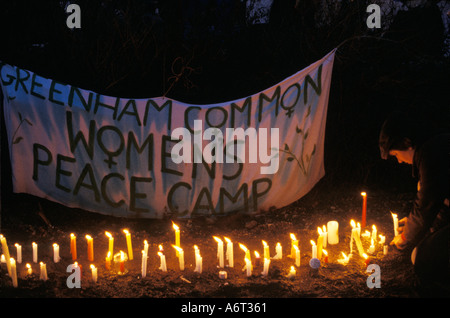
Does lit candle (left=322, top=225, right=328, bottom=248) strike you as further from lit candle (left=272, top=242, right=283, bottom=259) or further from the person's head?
the person's head

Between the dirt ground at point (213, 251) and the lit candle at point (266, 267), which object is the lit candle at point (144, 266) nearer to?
the dirt ground at point (213, 251)

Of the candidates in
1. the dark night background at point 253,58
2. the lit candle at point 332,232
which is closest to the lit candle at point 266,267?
the lit candle at point 332,232

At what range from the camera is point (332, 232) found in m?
4.55

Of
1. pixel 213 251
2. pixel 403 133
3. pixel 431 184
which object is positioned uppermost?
pixel 403 133

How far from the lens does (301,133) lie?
508 cm

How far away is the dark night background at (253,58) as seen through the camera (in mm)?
5574

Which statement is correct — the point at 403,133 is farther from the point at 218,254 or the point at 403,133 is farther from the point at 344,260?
the point at 218,254

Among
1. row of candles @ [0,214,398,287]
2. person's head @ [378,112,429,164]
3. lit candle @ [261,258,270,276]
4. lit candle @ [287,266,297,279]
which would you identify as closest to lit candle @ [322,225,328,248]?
row of candles @ [0,214,398,287]


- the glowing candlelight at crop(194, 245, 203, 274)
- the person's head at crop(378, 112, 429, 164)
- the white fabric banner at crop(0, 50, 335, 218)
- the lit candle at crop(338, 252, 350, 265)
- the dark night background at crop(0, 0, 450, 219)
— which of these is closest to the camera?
the person's head at crop(378, 112, 429, 164)

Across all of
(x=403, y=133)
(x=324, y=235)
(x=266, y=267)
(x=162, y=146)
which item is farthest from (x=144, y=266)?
(x=403, y=133)

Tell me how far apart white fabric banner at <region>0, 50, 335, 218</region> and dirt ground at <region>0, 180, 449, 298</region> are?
11.0 inches

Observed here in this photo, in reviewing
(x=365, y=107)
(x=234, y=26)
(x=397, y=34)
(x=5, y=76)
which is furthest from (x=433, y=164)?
(x=5, y=76)

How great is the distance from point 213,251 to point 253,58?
2.91m

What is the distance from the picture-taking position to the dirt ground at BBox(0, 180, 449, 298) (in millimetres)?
3693
